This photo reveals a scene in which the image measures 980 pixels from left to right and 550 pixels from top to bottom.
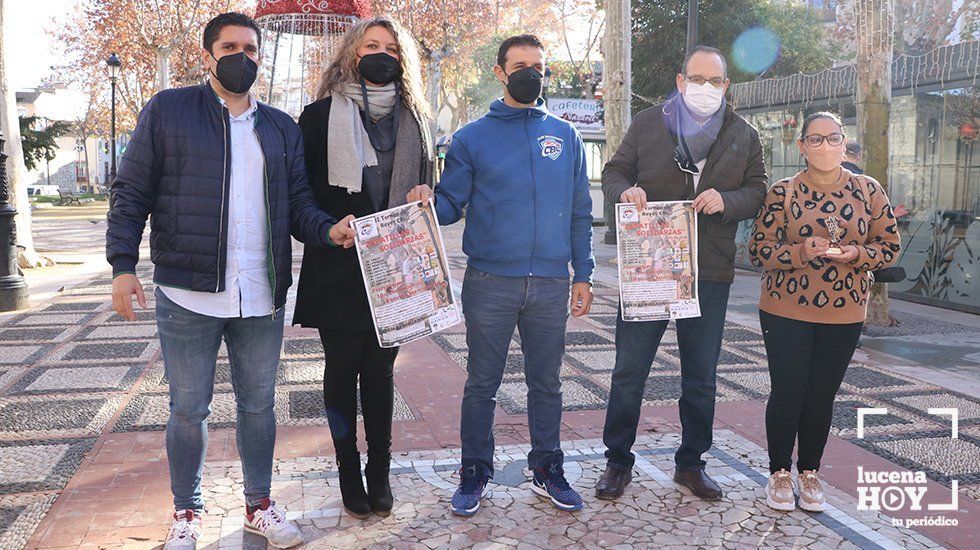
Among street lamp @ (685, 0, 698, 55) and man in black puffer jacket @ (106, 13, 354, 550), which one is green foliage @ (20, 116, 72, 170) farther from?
man in black puffer jacket @ (106, 13, 354, 550)

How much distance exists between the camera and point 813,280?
11.5ft

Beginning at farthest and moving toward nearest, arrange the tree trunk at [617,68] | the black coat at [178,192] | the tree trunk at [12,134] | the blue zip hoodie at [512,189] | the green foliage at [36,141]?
the green foliage at [36,141], the tree trunk at [617,68], the tree trunk at [12,134], the blue zip hoodie at [512,189], the black coat at [178,192]

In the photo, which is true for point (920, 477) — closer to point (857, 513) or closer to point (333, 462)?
point (857, 513)

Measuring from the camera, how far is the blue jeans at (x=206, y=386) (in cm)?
303

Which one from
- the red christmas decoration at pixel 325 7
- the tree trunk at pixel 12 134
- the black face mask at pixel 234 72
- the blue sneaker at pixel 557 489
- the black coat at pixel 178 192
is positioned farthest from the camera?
the tree trunk at pixel 12 134

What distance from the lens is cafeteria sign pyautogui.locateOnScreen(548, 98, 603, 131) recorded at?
79.4ft

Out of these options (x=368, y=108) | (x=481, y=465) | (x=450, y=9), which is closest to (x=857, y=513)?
(x=481, y=465)

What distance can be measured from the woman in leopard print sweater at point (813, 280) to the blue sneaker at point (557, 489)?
903 millimetres

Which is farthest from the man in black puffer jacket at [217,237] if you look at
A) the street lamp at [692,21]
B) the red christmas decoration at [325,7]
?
the street lamp at [692,21]

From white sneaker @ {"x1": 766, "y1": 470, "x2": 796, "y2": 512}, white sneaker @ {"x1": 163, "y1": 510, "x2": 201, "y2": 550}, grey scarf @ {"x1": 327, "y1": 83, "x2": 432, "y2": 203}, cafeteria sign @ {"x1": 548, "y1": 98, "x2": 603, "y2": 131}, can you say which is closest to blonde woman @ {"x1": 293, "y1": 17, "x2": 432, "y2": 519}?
grey scarf @ {"x1": 327, "y1": 83, "x2": 432, "y2": 203}

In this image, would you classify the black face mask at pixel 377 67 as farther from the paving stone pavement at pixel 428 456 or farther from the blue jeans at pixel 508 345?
the paving stone pavement at pixel 428 456

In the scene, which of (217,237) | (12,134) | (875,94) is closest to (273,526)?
(217,237)

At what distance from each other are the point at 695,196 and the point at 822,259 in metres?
0.61

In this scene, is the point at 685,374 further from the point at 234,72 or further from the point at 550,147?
the point at 234,72
